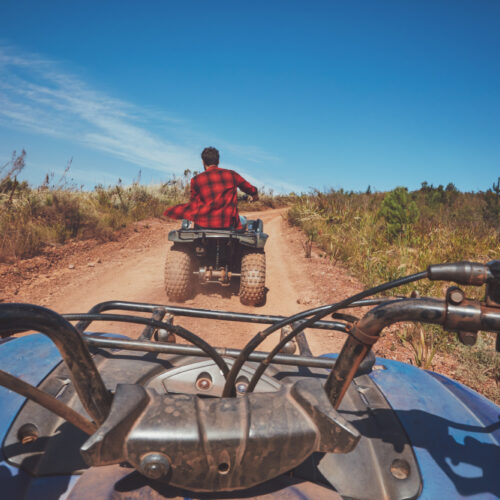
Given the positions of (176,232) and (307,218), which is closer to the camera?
(176,232)

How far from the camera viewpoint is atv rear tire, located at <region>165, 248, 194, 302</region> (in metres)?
4.74

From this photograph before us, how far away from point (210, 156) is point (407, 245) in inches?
180

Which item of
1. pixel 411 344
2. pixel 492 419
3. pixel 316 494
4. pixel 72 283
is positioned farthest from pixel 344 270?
pixel 316 494

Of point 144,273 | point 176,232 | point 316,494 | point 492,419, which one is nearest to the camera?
point 316,494

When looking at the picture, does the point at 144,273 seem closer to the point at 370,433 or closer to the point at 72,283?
the point at 72,283

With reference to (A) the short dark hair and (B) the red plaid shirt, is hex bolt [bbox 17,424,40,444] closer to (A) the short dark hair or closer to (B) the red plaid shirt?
(B) the red plaid shirt

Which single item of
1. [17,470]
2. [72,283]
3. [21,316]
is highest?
[21,316]

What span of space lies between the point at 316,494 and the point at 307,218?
9.07m

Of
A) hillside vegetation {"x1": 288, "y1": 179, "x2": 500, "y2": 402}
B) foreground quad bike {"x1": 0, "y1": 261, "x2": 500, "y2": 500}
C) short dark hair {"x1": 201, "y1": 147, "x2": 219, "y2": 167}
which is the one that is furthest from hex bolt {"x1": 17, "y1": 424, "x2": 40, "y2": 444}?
short dark hair {"x1": 201, "y1": 147, "x2": 219, "y2": 167}

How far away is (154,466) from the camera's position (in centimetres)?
72

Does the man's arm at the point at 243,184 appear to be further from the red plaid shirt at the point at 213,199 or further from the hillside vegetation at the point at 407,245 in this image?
the hillside vegetation at the point at 407,245

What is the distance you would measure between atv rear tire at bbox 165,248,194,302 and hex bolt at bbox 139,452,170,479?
160 inches

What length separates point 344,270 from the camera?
6750mm

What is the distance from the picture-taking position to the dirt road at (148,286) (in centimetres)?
420
